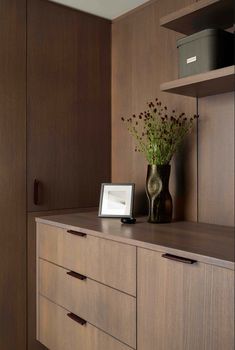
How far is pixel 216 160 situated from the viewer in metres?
1.80

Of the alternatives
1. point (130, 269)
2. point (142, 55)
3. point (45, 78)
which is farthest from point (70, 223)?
point (142, 55)

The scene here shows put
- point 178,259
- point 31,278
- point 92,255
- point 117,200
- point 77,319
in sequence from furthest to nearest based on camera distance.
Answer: point 31,278 → point 117,200 → point 77,319 → point 92,255 → point 178,259

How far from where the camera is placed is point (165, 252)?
4.26ft

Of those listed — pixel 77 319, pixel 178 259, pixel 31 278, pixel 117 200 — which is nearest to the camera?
pixel 178 259

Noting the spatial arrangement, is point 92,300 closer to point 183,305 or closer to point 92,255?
point 92,255

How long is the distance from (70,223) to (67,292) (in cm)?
34

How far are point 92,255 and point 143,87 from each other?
1095 millimetres

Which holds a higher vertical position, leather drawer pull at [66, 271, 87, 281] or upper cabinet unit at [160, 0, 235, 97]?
upper cabinet unit at [160, 0, 235, 97]

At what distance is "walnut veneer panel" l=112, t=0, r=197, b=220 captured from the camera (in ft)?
6.39

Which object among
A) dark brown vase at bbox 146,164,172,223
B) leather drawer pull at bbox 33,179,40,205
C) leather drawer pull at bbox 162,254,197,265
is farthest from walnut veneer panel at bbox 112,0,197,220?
leather drawer pull at bbox 162,254,197,265

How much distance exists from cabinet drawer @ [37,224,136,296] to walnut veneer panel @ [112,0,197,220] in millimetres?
564

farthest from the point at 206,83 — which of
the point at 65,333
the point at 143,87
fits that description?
the point at 65,333

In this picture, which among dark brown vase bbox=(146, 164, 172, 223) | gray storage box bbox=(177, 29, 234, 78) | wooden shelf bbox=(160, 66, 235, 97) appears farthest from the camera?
dark brown vase bbox=(146, 164, 172, 223)

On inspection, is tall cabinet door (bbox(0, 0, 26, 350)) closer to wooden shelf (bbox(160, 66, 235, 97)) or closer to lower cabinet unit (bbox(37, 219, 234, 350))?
lower cabinet unit (bbox(37, 219, 234, 350))
